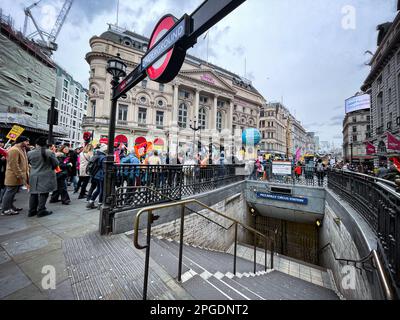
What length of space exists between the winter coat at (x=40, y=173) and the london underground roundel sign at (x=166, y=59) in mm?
3856

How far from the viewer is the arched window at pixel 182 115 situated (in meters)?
32.1

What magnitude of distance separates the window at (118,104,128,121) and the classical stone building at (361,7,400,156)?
1294 inches

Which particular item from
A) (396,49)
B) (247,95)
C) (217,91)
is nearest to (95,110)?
(217,91)

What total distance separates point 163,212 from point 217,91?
113ft

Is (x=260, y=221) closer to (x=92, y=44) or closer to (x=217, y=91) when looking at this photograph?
(x=217, y=91)

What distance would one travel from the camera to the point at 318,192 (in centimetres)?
983

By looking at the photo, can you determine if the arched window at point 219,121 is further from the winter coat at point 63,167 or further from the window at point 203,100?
the winter coat at point 63,167

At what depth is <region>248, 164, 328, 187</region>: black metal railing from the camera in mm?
10770

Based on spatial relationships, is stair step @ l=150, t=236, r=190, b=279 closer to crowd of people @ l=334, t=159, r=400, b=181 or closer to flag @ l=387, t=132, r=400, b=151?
crowd of people @ l=334, t=159, r=400, b=181

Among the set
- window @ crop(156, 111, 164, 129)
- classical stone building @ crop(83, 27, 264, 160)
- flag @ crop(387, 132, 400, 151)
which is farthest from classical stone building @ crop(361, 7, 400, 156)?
window @ crop(156, 111, 164, 129)

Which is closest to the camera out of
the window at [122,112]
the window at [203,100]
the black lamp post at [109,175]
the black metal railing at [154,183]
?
the black lamp post at [109,175]

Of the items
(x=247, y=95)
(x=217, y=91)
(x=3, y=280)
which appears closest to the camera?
(x=3, y=280)

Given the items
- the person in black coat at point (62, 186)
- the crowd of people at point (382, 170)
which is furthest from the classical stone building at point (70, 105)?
the crowd of people at point (382, 170)

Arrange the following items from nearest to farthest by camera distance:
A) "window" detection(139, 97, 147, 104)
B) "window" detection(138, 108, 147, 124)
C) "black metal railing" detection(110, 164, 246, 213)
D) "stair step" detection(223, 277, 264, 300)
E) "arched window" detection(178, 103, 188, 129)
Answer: "stair step" detection(223, 277, 264, 300), "black metal railing" detection(110, 164, 246, 213), "window" detection(139, 97, 147, 104), "window" detection(138, 108, 147, 124), "arched window" detection(178, 103, 188, 129)
